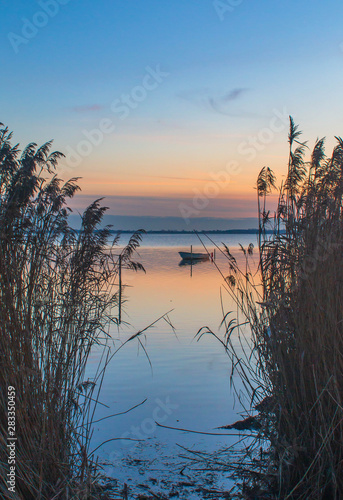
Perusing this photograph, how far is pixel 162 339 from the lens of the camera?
12.2 m

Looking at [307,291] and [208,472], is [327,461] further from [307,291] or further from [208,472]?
[208,472]

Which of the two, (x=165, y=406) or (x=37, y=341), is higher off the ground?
(x=37, y=341)

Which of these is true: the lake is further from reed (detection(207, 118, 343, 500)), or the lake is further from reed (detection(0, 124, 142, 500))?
reed (detection(0, 124, 142, 500))

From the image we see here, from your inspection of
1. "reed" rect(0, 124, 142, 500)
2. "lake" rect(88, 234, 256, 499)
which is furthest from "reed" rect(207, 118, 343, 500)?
"reed" rect(0, 124, 142, 500)

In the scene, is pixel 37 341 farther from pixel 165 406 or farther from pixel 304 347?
pixel 165 406

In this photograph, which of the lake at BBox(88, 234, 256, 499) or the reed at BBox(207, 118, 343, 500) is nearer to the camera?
the reed at BBox(207, 118, 343, 500)

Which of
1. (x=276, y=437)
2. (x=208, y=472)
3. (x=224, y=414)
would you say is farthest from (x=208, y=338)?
(x=276, y=437)

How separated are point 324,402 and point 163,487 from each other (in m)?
1.94

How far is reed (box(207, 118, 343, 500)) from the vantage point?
3.34 metres

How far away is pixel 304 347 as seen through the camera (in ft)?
11.5

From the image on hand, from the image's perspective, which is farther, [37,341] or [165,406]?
[165,406]

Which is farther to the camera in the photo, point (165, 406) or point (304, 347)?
point (165, 406)

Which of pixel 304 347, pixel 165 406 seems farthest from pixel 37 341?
pixel 165 406

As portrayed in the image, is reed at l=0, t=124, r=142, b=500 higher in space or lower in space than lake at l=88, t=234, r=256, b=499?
higher
